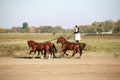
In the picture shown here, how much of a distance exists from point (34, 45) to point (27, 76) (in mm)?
6793

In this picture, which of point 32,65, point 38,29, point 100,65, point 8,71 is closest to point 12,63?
point 32,65

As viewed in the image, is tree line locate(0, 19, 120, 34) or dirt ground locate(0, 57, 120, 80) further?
tree line locate(0, 19, 120, 34)

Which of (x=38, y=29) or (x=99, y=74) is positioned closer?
(x=99, y=74)

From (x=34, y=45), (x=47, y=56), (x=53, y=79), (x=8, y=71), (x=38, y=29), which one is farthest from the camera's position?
(x=38, y=29)

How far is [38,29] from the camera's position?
124 m

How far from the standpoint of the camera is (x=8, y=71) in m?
15.3

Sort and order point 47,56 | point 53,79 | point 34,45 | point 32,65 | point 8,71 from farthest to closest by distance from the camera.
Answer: point 47,56, point 34,45, point 32,65, point 8,71, point 53,79

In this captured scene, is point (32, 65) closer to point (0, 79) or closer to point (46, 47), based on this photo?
point (46, 47)

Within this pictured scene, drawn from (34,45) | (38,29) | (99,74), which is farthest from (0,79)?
(38,29)

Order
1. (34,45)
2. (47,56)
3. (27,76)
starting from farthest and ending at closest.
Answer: (47,56) < (34,45) < (27,76)

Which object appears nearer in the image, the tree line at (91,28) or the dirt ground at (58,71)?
the dirt ground at (58,71)

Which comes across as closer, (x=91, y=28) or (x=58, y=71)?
(x=58, y=71)

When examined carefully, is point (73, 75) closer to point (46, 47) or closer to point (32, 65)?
point (32, 65)

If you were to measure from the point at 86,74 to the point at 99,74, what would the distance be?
538mm
